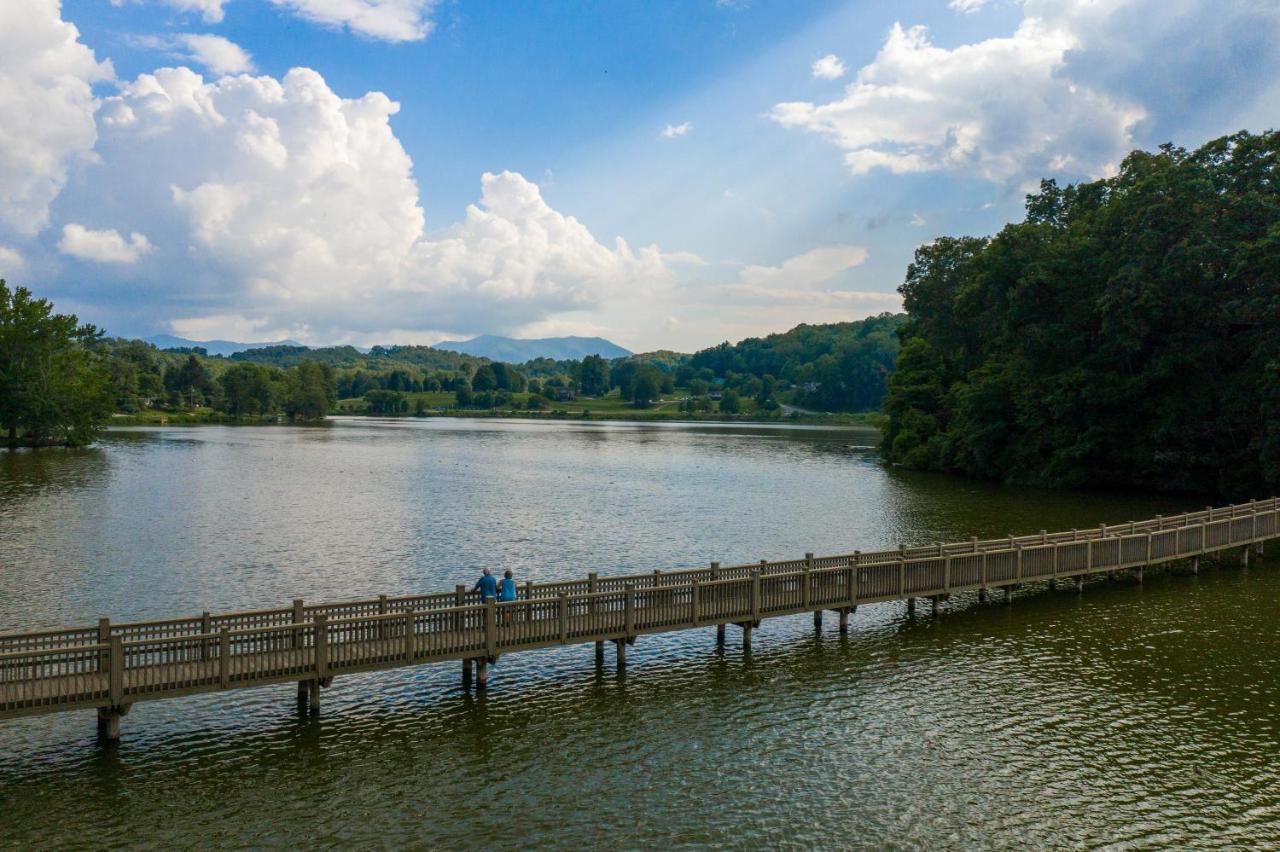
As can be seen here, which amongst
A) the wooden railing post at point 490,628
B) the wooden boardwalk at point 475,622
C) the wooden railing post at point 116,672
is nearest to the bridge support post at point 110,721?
the wooden boardwalk at point 475,622

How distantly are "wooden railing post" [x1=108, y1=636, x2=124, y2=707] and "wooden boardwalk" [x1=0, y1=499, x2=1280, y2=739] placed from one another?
29 millimetres

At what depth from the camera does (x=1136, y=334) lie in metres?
59.4

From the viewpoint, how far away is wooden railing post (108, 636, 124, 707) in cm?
1711

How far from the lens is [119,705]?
17344 mm

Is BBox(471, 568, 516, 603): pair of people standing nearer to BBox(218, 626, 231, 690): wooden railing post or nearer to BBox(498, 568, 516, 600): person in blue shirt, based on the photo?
BBox(498, 568, 516, 600): person in blue shirt

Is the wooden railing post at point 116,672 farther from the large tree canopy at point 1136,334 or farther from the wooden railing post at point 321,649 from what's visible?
the large tree canopy at point 1136,334

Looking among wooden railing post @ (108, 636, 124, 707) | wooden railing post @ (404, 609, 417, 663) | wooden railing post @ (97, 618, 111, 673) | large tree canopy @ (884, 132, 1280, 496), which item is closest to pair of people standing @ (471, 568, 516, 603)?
wooden railing post @ (404, 609, 417, 663)

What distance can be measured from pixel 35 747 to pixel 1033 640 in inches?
1041

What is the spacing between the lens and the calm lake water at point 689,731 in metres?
14.6

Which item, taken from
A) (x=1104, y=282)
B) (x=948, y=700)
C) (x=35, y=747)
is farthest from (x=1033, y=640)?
(x=1104, y=282)

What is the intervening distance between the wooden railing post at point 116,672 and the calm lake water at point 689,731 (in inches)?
48.2

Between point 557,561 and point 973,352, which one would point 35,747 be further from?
point 973,352

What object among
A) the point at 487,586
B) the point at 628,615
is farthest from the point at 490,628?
the point at 628,615

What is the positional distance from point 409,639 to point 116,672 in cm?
594
